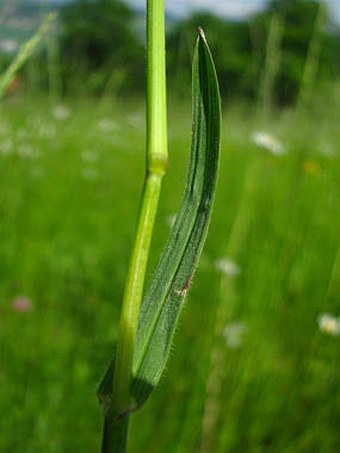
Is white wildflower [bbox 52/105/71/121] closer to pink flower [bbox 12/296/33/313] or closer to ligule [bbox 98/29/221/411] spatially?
pink flower [bbox 12/296/33/313]

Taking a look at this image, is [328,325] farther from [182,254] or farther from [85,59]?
[85,59]

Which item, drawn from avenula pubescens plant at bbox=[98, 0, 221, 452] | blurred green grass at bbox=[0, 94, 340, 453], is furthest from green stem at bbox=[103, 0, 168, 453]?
blurred green grass at bbox=[0, 94, 340, 453]

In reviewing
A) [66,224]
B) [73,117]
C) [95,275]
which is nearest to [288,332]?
[95,275]

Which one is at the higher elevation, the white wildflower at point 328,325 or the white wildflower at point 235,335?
the white wildflower at point 328,325

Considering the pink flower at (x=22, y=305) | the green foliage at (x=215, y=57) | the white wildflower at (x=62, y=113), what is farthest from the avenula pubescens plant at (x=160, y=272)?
the white wildflower at (x=62, y=113)

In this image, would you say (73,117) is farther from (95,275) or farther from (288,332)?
(288,332)

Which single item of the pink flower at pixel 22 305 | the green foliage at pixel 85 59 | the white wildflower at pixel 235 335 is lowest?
the pink flower at pixel 22 305

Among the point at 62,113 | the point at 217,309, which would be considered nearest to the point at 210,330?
the point at 217,309

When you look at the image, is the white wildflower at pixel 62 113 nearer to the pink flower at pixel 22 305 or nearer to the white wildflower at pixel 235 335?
the pink flower at pixel 22 305
